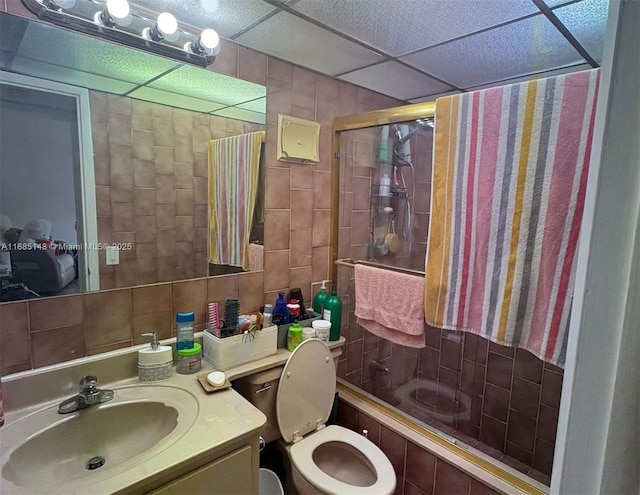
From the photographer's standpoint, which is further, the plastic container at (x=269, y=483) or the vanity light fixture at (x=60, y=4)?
the plastic container at (x=269, y=483)

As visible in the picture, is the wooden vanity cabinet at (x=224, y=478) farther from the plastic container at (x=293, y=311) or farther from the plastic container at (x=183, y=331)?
the plastic container at (x=293, y=311)

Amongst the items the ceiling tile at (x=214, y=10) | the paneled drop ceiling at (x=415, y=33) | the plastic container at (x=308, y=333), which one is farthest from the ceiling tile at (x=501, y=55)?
the plastic container at (x=308, y=333)

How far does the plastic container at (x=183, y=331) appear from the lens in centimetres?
139

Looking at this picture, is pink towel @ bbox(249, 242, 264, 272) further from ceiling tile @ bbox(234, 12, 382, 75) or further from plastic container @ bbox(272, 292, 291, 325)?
ceiling tile @ bbox(234, 12, 382, 75)

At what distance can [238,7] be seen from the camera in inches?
49.3

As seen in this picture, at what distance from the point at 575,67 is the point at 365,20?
1.17m

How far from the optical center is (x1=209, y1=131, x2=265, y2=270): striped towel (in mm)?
1558

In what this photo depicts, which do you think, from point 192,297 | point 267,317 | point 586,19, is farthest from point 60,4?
point 586,19

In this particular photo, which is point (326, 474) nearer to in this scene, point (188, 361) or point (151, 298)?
point (188, 361)

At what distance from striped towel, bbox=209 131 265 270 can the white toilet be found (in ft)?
1.76

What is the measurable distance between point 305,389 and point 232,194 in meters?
0.95

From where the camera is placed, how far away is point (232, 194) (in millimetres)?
1627

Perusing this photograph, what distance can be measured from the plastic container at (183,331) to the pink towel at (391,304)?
0.87 meters

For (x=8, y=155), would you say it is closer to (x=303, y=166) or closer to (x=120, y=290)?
(x=120, y=290)
